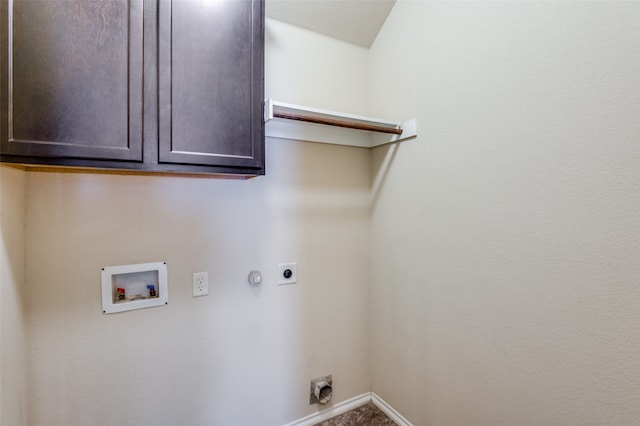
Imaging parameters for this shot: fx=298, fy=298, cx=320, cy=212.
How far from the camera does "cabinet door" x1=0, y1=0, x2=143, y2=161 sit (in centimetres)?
95

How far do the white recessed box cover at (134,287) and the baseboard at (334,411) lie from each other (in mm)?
1127

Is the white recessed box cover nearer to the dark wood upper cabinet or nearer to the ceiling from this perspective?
the dark wood upper cabinet

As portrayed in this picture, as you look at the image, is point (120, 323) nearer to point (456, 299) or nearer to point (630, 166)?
point (456, 299)

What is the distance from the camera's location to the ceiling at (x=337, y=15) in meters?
1.67

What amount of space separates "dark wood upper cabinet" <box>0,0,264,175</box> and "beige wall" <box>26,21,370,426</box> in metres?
0.38

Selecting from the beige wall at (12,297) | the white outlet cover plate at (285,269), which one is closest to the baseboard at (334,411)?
the white outlet cover plate at (285,269)

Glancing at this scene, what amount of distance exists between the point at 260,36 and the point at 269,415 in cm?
201

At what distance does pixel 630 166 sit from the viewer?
90 cm

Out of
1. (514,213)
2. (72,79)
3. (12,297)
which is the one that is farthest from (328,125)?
(12,297)

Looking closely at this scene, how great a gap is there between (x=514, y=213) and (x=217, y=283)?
4.73 ft

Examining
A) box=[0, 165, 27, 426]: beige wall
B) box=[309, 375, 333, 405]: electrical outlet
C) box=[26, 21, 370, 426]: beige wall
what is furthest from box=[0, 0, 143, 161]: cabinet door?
box=[309, 375, 333, 405]: electrical outlet

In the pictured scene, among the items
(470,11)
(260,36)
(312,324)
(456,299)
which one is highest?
(470,11)

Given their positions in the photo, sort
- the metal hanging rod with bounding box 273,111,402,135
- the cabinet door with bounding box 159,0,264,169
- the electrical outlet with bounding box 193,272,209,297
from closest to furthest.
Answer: the cabinet door with bounding box 159,0,264,169
the metal hanging rod with bounding box 273,111,402,135
the electrical outlet with bounding box 193,272,209,297

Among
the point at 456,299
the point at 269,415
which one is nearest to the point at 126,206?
the point at 269,415
